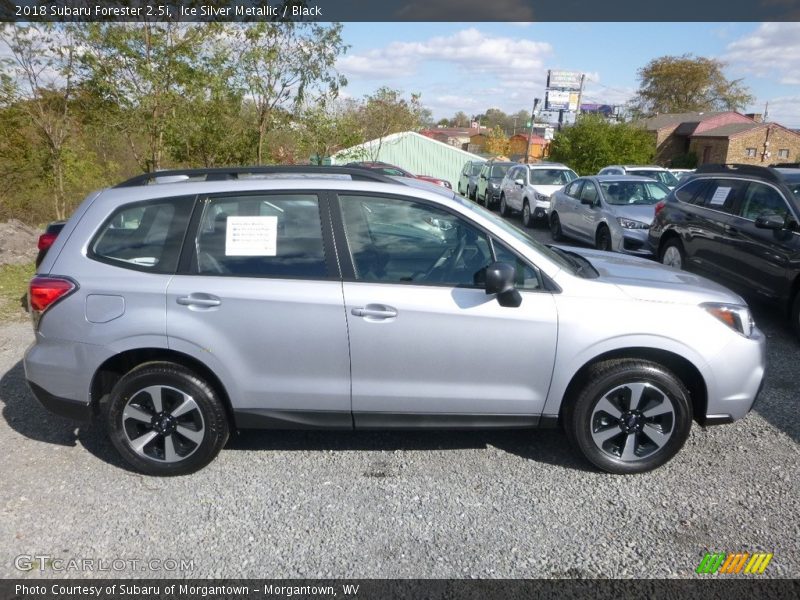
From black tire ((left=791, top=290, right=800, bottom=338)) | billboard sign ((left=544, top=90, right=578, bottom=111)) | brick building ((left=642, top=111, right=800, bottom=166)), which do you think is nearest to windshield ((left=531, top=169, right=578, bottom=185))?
black tire ((left=791, top=290, right=800, bottom=338))

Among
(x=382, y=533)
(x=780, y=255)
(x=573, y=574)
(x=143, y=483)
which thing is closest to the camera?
(x=573, y=574)

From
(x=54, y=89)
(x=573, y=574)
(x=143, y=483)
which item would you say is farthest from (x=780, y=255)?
(x=54, y=89)

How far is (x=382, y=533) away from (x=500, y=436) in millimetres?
1314

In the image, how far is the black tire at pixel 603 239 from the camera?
37.6 feet

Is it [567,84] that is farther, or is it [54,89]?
[567,84]

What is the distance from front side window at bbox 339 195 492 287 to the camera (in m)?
3.61

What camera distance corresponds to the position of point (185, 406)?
11.8 feet

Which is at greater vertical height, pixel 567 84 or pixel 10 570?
pixel 567 84

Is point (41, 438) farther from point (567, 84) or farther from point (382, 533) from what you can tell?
point (567, 84)

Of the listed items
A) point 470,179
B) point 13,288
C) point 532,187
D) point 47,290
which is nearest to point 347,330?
point 47,290

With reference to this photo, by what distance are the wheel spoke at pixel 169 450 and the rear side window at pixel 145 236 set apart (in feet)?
3.24

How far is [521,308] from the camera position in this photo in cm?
350

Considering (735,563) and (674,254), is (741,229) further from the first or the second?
(735,563)

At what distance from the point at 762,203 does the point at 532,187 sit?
10.4m
